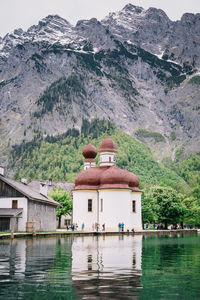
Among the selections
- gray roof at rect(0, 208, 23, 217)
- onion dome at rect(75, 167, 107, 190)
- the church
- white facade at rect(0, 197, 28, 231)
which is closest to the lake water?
gray roof at rect(0, 208, 23, 217)

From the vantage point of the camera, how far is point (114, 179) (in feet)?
267

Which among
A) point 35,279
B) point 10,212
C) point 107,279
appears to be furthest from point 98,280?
point 10,212

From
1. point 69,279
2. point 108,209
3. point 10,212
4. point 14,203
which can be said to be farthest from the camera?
point 108,209

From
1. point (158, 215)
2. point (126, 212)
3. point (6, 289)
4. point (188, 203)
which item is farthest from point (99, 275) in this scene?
point (188, 203)

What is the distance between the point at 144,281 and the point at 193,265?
20.2 feet

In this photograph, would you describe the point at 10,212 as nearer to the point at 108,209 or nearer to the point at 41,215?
the point at 41,215

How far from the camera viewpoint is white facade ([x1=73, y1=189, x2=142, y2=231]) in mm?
80500

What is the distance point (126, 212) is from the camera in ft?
265

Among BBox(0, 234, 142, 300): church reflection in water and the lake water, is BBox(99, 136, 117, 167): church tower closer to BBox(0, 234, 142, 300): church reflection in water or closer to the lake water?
BBox(0, 234, 142, 300): church reflection in water

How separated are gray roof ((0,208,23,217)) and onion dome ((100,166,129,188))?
27075mm

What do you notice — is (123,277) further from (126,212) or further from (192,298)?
(126,212)

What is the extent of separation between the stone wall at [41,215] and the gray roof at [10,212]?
2.07 m

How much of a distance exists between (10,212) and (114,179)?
29128mm

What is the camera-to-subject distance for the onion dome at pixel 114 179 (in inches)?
3191
